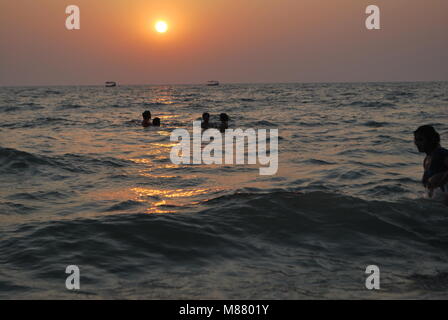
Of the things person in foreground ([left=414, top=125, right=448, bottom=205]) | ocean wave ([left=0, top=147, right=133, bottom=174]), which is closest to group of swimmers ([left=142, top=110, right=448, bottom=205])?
person in foreground ([left=414, top=125, right=448, bottom=205])

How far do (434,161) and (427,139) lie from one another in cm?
35

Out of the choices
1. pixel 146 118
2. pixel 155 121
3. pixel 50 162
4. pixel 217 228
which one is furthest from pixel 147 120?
pixel 217 228

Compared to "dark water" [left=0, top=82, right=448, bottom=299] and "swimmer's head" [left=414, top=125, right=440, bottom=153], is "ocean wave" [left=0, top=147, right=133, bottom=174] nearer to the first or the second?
"dark water" [left=0, top=82, right=448, bottom=299]

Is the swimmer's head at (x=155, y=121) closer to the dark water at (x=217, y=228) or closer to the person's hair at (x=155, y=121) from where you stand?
the person's hair at (x=155, y=121)

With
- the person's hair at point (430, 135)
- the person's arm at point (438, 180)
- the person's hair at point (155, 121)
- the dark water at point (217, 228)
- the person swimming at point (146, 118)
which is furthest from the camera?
the person's hair at point (155, 121)

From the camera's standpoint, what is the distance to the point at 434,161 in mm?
6664

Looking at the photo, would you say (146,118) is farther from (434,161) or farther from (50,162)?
(434,161)

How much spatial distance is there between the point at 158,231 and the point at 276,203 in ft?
6.93

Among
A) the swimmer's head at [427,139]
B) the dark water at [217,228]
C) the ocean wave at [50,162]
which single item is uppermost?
the swimmer's head at [427,139]

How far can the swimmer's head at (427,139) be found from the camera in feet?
22.0

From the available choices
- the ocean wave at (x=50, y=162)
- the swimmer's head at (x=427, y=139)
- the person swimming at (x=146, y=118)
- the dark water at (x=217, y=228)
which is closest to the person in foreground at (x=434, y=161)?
the swimmer's head at (x=427, y=139)
